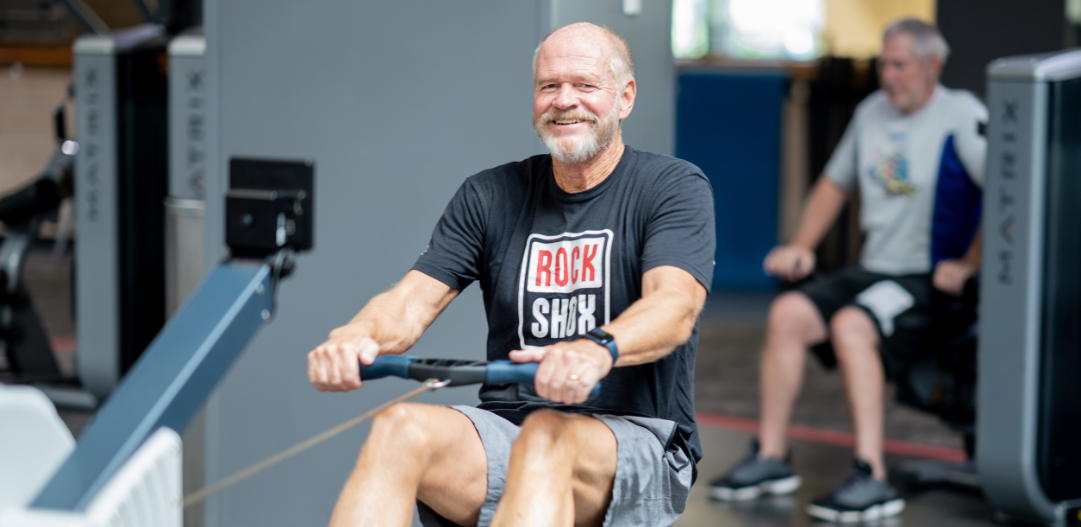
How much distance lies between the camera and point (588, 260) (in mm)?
1826

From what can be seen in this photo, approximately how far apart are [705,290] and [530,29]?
2.59 feet

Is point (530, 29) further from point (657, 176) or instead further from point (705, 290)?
point (705, 290)

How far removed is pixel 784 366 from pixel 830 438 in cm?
79

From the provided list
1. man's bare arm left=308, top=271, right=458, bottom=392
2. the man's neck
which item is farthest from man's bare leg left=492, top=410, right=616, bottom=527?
the man's neck

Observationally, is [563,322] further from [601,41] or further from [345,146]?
[345,146]

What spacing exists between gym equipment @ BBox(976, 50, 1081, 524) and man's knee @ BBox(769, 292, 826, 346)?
493mm

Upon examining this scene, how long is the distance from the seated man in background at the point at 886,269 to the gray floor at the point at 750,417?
98mm

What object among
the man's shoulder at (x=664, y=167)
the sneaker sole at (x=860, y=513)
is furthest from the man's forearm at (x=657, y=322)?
the sneaker sole at (x=860, y=513)

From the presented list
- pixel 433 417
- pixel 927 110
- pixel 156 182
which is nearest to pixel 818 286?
pixel 927 110

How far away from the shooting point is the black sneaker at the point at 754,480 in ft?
10.7

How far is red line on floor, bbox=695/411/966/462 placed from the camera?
12.6 ft

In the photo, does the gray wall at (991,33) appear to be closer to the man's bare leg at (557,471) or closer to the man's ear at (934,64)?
the man's ear at (934,64)

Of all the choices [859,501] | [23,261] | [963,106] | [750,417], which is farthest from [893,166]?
[23,261]

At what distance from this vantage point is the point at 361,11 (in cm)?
247
